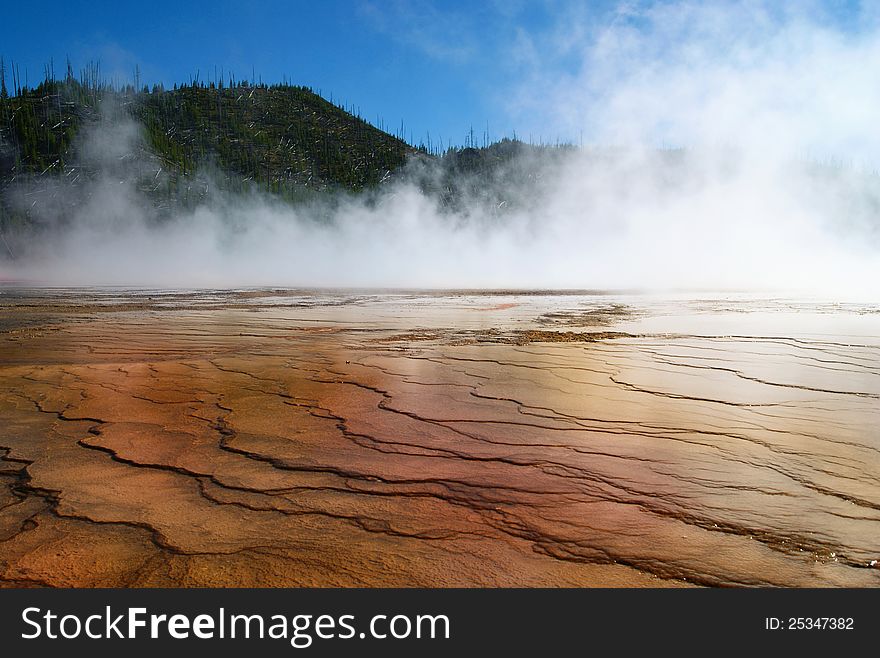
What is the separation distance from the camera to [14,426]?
9.57ft

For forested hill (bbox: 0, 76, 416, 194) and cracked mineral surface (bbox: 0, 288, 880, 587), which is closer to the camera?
cracked mineral surface (bbox: 0, 288, 880, 587)

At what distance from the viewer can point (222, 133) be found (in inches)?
3354

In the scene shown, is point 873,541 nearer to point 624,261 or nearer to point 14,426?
point 14,426

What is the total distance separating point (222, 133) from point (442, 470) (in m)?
93.4

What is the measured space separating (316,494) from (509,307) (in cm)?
985

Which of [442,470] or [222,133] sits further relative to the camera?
[222,133]

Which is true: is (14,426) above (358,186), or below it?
below

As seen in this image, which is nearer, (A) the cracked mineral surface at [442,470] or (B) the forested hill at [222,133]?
(A) the cracked mineral surface at [442,470]

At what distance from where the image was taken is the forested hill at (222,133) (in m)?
62.5

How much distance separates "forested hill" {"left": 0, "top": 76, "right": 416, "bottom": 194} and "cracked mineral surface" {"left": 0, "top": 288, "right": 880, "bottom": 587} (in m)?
68.1

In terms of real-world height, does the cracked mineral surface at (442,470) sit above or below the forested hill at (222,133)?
below

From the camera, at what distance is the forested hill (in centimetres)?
6253

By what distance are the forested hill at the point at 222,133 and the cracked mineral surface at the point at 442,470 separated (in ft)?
223
